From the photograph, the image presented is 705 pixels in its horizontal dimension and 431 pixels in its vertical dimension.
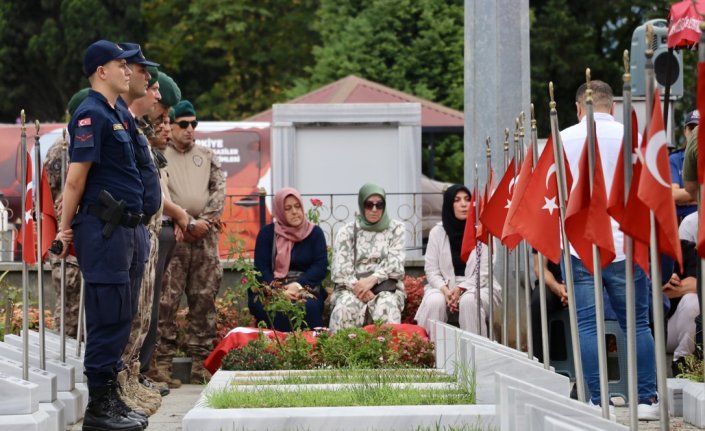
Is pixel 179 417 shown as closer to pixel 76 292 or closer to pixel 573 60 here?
pixel 76 292

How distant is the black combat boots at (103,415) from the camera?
8164 millimetres

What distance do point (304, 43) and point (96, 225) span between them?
34159mm

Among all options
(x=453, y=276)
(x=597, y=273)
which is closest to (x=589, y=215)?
(x=597, y=273)

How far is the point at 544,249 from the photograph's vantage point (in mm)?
8086

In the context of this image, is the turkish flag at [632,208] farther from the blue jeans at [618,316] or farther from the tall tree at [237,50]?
the tall tree at [237,50]

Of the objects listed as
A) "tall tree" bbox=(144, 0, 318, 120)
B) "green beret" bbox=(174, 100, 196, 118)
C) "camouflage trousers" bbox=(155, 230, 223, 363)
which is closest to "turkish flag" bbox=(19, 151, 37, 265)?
"camouflage trousers" bbox=(155, 230, 223, 363)

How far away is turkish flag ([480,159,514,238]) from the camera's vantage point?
9.86m

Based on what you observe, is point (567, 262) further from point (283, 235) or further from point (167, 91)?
point (283, 235)

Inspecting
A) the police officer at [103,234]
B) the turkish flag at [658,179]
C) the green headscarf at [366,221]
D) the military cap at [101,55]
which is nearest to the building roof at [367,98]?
the green headscarf at [366,221]

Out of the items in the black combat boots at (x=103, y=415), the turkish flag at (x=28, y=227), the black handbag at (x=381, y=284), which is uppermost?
the turkish flag at (x=28, y=227)

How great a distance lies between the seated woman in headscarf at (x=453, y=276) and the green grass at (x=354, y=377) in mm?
1874

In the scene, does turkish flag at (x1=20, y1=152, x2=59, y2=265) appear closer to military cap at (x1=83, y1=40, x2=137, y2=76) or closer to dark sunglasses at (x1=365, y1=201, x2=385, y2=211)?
military cap at (x1=83, y1=40, x2=137, y2=76)

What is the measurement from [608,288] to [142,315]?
9.74 ft

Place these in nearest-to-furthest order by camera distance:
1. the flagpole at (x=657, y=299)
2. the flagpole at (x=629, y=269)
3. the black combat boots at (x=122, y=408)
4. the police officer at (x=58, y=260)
Result: the flagpole at (x=657, y=299), the flagpole at (x=629, y=269), the black combat boots at (x=122, y=408), the police officer at (x=58, y=260)
